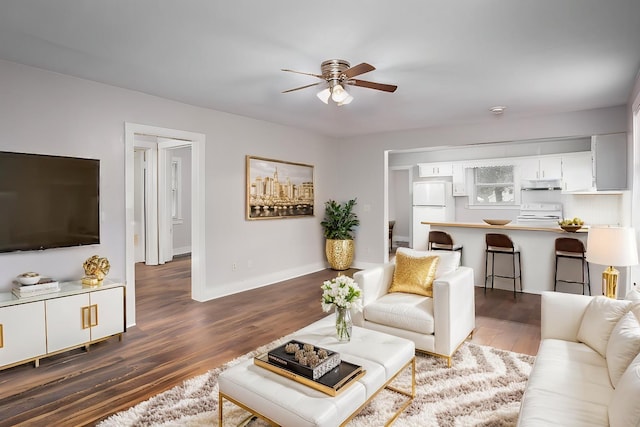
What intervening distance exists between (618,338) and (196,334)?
3334 mm

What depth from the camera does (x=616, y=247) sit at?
2.74m

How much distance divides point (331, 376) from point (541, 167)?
7451 millimetres

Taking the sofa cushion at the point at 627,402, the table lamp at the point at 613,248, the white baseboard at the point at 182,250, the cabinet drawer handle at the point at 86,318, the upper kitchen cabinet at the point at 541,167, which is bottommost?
the cabinet drawer handle at the point at 86,318

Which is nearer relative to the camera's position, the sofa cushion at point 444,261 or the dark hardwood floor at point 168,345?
the dark hardwood floor at point 168,345

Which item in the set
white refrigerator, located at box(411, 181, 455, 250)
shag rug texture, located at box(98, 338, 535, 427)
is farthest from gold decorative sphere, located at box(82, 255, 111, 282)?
white refrigerator, located at box(411, 181, 455, 250)

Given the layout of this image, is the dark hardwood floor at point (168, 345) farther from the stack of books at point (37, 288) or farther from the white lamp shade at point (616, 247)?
the white lamp shade at point (616, 247)

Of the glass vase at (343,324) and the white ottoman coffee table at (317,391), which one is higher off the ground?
the glass vase at (343,324)

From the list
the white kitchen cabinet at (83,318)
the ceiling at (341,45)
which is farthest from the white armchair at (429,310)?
the white kitchen cabinet at (83,318)

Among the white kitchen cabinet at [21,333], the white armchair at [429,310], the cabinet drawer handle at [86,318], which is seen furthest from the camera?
the cabinet drawer handle at [86,318]

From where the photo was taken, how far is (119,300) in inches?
137

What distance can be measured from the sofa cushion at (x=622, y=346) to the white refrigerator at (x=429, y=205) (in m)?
6.49

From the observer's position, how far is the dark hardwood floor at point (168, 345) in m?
2.47

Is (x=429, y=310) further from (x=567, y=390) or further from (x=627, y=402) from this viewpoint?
(x=627, y=402)

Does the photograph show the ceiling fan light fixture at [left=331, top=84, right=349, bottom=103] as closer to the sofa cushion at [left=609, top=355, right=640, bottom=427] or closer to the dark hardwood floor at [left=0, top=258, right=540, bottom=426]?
the dark hardwood floor at [left=0, top=258, right=540, bottom=426]
